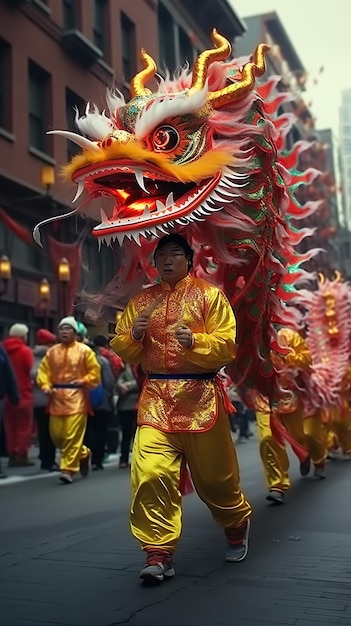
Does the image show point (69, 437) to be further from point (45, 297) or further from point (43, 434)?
point (45, 297)

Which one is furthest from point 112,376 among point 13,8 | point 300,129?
point 300,129

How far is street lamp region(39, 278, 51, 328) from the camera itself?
49.0ft

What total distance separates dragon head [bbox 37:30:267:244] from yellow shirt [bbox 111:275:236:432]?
0.42 meters

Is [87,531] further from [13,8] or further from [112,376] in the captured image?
[13,8]

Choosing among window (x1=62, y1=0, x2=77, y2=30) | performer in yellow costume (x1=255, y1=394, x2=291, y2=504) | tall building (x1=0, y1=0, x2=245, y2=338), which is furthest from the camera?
window (x1=62, y1=0, x2=77, y2=30)

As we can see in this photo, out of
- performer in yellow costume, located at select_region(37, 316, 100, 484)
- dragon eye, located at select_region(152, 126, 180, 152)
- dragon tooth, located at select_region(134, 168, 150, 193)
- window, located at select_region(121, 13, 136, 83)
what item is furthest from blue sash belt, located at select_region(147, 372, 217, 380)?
window, located at select_region(121, 13, 136, 83)

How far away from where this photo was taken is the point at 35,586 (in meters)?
3.96

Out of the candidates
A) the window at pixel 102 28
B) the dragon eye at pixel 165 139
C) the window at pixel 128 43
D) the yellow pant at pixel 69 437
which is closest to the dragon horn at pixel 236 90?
the dragon eye at pixel 165 139

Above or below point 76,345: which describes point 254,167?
above

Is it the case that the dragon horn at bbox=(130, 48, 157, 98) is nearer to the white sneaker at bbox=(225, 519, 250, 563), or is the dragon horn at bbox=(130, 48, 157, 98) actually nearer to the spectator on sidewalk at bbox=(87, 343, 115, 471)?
the white sneaker at bbox=(225, 519, 250, 563)

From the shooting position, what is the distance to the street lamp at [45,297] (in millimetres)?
14943

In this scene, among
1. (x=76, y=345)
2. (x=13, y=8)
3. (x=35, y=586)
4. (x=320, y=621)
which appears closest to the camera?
(x=320, y=621)

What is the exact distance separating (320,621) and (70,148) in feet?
9.75

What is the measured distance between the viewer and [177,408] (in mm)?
4188
